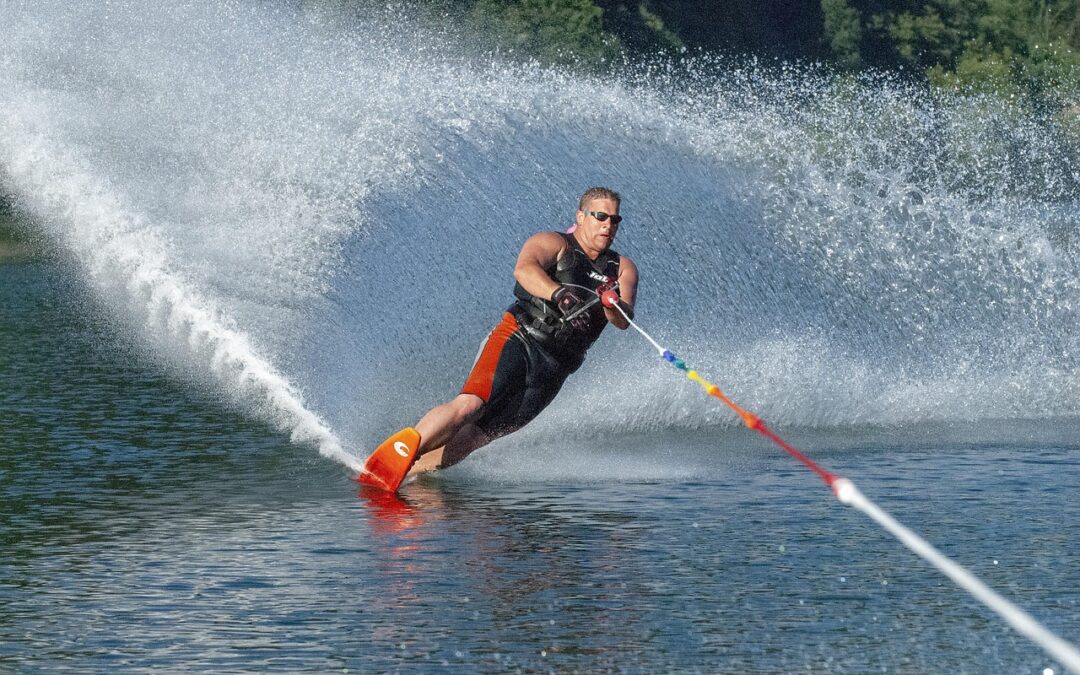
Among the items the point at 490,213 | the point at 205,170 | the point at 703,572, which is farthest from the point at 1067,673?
the point at 205,170

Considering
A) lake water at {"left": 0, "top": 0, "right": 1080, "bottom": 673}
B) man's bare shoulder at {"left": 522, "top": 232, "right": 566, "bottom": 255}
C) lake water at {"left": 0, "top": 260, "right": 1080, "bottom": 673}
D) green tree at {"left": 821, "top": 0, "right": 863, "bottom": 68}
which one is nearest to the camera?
lake water at {"left": 0, "top": 260, "right": 1080, "bottom": 673}

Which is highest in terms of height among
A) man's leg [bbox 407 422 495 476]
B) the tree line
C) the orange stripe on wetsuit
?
the tree line

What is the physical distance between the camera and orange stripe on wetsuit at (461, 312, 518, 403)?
8.40 metres

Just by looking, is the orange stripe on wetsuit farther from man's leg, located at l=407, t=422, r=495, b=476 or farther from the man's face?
the man's face

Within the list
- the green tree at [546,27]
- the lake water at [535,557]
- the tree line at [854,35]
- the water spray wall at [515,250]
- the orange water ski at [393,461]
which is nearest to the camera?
the lake water at [535,557]

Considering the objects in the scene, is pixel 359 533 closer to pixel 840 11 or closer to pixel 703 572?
pixel 703 572

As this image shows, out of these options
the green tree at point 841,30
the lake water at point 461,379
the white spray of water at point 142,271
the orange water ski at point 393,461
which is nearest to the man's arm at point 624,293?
the lake water at point 461,379

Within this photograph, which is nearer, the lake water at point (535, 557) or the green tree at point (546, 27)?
the lake water at point (535, 557)

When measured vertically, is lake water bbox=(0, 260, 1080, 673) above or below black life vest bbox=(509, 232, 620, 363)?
below

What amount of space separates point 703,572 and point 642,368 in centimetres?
425

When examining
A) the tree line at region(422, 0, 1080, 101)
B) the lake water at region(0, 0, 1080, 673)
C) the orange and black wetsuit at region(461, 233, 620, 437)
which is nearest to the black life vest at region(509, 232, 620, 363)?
the orange and black wetsuit at region(461, 233, 620, 437)

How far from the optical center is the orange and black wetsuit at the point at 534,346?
332 inches

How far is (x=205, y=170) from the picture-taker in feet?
47.3

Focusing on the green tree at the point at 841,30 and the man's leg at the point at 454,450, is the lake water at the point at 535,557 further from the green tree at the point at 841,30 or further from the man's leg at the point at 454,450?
the green tree at the point at 841,30
